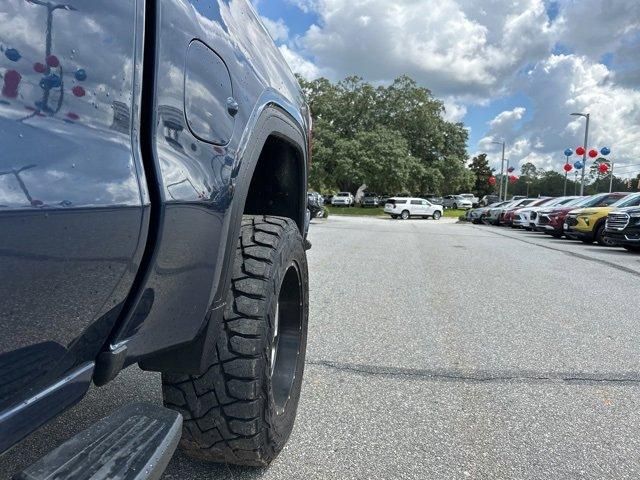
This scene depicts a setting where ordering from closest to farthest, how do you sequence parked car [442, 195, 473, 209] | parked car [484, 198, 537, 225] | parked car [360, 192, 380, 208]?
parked car [484, 198, 537, 225]
parked car [360, 192, 380, 208]
parked car [442, 195, 473, 209]

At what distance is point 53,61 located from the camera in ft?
3.10

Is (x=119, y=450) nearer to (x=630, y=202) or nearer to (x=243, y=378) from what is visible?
(x=243, y=378)

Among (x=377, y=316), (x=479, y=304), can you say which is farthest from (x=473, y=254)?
(x=377, y=316)

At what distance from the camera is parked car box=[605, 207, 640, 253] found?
39.0 feet

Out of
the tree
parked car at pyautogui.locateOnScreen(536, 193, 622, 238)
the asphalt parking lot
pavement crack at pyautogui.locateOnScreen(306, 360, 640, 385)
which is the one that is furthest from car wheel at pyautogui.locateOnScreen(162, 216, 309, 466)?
the tree

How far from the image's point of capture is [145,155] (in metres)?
1.21

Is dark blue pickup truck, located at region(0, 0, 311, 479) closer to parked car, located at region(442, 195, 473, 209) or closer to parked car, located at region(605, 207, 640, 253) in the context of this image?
parked car, located at region(605, 207, 640, 253)

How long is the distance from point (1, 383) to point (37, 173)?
0.37m

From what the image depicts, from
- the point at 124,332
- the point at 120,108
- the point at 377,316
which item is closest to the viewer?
the point at 120,108

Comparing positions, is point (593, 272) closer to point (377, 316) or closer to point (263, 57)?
point (377, 316)

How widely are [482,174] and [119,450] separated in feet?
324

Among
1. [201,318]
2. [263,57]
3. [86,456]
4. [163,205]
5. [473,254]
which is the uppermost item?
[263,57]

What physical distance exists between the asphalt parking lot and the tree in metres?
91.3

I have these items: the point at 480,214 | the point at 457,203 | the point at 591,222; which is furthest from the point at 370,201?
the point at 591,222
